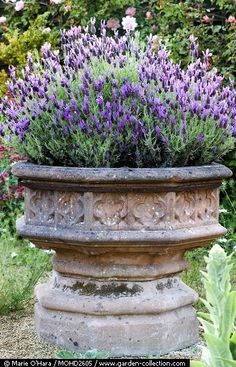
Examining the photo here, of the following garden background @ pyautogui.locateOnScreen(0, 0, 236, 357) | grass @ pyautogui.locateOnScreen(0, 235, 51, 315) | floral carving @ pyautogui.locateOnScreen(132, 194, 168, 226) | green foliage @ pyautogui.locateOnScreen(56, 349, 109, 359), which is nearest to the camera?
green foliage @ pyautogui.locateOnScreen(56, 349, 109, 359)

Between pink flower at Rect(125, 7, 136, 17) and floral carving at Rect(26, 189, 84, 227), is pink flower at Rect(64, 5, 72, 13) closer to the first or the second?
pink flower at Rect(125, 7, 136, 17)

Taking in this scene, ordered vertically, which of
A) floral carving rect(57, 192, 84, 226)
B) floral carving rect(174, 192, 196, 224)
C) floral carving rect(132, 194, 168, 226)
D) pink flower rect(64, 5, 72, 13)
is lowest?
pink flower rect(64, 5, 72, 13)

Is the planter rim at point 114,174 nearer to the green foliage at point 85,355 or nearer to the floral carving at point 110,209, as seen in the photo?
the floral carving at point 110,209

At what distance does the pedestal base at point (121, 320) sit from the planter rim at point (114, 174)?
54cm

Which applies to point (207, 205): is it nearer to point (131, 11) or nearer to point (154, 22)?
point (131, 11)

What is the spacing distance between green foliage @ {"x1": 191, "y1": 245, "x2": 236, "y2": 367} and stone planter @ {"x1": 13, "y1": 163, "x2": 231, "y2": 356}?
203cm

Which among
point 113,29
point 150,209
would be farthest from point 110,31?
point 150,209

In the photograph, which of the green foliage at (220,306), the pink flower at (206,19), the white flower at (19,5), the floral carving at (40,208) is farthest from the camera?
the white flower at (19,5)

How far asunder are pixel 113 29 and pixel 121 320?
4.11 meters

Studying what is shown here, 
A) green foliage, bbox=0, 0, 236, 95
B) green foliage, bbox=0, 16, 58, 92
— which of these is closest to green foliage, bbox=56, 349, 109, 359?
green foliage, bbox=0, 0, 236, 95

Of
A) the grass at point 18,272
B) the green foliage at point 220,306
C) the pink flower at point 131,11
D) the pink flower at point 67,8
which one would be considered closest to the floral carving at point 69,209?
the grass at point 18,272

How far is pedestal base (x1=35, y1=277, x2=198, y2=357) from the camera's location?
3.54 meters

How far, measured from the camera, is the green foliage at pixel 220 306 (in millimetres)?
1235

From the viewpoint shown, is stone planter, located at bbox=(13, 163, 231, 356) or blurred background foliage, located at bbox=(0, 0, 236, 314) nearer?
stone planter, located at bbox=(13, 163, 231, 356)
